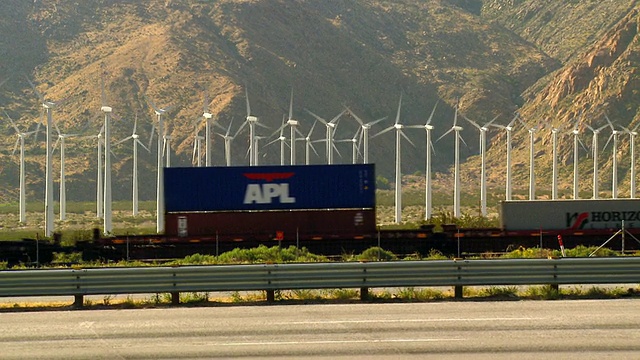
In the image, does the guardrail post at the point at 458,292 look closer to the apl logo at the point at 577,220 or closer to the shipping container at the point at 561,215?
the shipping container at the point at 561,215

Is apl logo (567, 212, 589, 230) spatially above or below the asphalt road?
above

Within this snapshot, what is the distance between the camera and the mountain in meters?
146

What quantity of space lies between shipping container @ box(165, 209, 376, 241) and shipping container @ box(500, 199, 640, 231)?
6102mm

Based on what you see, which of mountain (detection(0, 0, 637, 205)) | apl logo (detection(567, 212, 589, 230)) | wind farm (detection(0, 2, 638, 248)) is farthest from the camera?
mountain (detection(0, 0, 637, 205))

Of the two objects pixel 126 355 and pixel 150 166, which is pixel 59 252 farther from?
pixel 150 166

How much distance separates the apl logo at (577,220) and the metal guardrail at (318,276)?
2391 cm

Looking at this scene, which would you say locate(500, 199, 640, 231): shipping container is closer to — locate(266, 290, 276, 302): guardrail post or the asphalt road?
the asphalt road

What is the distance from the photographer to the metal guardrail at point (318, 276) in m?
24.6

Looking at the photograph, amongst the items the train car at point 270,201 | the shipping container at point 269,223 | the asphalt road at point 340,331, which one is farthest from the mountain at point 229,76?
the asphalt road at point 340,331

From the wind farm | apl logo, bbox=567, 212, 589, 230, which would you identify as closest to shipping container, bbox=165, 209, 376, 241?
apl logo, bbox=567, 212, 589, 230

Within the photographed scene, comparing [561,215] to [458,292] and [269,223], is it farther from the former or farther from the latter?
[458,292]

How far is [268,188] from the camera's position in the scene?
47594mm

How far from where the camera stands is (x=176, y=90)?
154375 mm

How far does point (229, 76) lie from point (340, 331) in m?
141
